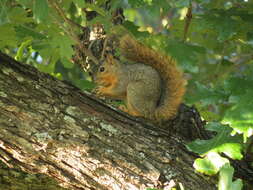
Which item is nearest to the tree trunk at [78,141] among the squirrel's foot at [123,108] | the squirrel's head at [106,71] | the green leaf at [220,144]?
the green leaf at [220,144]

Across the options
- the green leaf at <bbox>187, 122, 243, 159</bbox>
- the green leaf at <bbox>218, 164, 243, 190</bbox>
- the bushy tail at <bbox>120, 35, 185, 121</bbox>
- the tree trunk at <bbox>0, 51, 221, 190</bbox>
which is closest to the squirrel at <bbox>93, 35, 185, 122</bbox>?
the bushy tail at <bbox>120, 35, 185, 121</bbox>

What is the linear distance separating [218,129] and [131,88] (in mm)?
976

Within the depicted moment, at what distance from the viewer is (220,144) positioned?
1.53m

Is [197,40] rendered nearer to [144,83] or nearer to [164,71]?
[164,71]

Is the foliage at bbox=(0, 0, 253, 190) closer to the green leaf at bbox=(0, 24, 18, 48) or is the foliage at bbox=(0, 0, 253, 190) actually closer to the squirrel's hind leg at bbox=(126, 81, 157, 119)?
the green leaf at bbox=(0, 24, 18, 48)

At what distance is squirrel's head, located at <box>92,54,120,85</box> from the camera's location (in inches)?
103

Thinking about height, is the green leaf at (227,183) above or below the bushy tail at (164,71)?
below

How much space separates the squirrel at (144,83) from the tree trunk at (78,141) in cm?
46

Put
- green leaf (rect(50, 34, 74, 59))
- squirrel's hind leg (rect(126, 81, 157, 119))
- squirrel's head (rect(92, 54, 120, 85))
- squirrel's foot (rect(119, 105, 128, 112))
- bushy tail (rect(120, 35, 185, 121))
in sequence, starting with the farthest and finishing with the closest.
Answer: squirrel's head (rect(92, 54, 120, 85))
squirrel's foot (rect(119, 105, 128, 112))
squirrel's hind leg (rect(126, 81, 157, 119))
bushy tail (rect(120, 35, 185, 121))
green leaf (rect(50, 34, 74, 59))

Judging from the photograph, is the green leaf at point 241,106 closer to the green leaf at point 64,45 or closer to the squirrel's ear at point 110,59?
the green leaf at point 64,45

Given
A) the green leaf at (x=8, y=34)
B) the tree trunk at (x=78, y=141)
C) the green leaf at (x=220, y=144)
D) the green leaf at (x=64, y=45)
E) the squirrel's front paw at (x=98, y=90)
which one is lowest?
the tree trunk at (x=78, y=141)

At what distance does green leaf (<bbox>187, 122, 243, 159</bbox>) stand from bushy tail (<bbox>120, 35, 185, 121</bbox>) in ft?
2.13

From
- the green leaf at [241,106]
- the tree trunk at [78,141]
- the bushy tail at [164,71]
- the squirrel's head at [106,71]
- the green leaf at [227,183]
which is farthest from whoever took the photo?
the squirrel's head at [106,71]

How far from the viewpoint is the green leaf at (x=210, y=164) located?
Answer: 4.68 feet
